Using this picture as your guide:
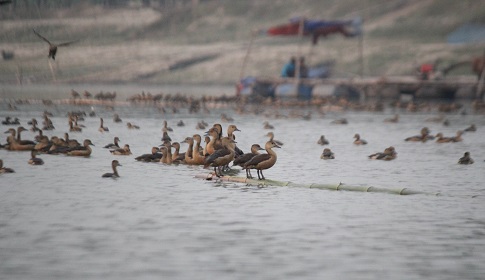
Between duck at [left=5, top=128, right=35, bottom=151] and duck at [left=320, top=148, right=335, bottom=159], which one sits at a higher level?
duck at [left=320, top=148, right=335, bottom=159]

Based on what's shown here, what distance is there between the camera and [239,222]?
1952 cm

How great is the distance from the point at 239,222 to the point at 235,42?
98.1m

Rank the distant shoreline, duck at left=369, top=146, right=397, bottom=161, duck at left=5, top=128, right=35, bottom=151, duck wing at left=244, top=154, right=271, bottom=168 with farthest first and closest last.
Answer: the distant shoreline, duck at left=5, top=128, right=35, bottom=151, duck at left=369, top=146, right=397, bottom=161, duck wing at left=244, top=154, right=271, bottom=168

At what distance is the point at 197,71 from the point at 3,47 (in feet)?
137

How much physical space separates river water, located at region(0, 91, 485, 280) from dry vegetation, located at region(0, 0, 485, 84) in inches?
2221

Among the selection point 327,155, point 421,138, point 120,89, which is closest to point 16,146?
point 327,155

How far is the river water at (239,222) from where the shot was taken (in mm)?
15859

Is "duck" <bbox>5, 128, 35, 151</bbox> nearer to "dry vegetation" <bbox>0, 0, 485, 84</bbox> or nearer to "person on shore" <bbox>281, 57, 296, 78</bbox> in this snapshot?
"person on shore" <bbox>281, 57, 296, 78</bbox>

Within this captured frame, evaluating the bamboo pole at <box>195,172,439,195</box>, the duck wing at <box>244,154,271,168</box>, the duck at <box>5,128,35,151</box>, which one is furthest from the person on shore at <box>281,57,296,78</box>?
the duck wing at <box>244,154,271,168</box>

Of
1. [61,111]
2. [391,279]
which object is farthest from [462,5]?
[391,279]

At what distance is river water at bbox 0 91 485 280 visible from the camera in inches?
624

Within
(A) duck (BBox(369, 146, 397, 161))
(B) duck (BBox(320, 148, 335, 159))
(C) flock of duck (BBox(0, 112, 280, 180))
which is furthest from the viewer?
(B) duck (BBox(320, 148, 335, 159))

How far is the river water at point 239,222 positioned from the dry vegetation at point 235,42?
56408 mm

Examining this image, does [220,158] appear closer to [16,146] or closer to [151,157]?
[151,157]
